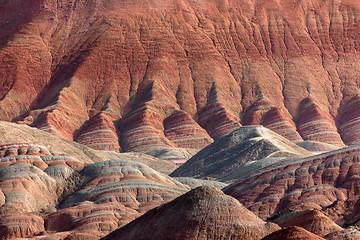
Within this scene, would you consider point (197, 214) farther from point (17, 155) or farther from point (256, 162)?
point (256, 162)

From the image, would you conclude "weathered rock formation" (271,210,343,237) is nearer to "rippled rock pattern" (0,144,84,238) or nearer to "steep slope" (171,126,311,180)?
"rippled rock pattern" (0,144,84,238)

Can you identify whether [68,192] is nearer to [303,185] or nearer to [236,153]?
[303,185]

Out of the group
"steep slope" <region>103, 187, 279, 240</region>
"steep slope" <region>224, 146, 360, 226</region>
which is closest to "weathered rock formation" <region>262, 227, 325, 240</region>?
"steep slope" <region>103, 187, 279, 240</region>

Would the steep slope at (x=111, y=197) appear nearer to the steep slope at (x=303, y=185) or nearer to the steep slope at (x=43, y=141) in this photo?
the steep slope at (x=303, y=185)

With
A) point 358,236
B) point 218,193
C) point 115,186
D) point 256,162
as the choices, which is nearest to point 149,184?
point 115,186

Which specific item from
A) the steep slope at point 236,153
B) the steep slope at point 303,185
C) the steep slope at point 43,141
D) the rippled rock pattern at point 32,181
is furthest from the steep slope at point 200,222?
the steep slope at point 236,153

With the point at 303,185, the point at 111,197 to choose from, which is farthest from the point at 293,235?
the point at 111,197
